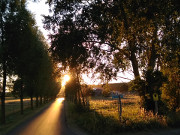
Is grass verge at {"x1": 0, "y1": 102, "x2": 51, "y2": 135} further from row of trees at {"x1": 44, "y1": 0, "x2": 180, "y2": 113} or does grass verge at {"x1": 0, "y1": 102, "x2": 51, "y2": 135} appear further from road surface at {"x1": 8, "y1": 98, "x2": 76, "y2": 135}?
row of trees at {"x1": 44, "y1": 0, "x2": 180, "y2": 113}

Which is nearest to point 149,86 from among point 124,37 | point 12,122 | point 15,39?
point 124,37

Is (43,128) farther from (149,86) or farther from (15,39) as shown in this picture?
(15,39)

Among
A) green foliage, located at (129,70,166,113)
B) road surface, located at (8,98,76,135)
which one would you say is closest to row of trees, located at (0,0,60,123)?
road surface, located at (8,98,76,135)

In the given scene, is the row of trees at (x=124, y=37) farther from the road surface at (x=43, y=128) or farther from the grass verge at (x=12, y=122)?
the grass verge at (x=12, y=122)

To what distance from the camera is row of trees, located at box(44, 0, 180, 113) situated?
881cm

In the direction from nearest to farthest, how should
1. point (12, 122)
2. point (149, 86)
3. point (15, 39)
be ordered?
point (149, 86), point (12, 122), point (15, 39)

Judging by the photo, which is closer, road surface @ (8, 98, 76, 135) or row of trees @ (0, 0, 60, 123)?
road surface @ (8, 98, 76, 135)

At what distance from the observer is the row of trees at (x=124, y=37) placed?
28.9ft

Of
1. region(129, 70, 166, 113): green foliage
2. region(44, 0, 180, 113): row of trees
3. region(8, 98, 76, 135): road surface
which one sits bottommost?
region(8, 98, 76, 135): road surface

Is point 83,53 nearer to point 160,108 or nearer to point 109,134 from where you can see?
point 109,134

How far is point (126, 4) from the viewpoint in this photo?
891cm

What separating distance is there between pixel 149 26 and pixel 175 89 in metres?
5.18

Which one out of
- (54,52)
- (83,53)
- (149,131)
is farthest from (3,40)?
(149,131)

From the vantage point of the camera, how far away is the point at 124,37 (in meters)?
10.6
